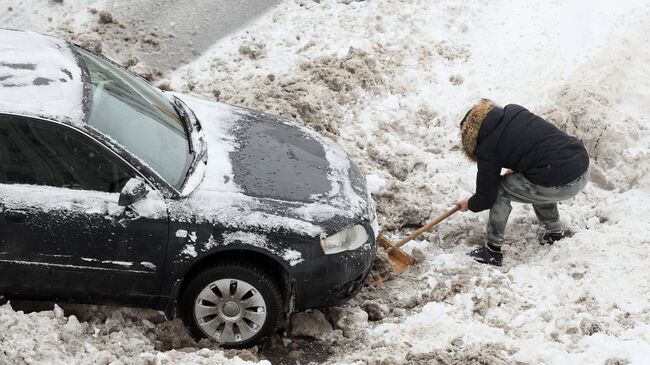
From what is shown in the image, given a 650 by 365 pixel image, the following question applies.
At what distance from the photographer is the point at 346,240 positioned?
525 cm

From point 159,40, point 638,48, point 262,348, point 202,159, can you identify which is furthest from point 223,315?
point 638,48

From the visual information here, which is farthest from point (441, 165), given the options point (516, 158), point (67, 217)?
point (67, 217)

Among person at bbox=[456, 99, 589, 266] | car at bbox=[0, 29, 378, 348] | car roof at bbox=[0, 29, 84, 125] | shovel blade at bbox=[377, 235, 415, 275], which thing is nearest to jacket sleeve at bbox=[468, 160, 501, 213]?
person at bbox=[456, 99, 589, 266]

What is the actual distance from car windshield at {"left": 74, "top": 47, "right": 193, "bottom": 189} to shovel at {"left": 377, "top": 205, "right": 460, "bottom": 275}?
1946 mm

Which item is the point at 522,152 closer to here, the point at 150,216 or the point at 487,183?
the point at 487,183

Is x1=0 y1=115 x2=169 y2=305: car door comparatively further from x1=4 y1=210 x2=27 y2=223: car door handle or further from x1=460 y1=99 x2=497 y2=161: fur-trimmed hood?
x1=460 y1=99 x2=497 y2=161: fur-trimmed hood

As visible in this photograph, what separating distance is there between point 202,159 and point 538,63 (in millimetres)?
5145

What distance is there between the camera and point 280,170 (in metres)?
5.49

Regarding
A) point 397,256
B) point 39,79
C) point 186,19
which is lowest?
point 397,256

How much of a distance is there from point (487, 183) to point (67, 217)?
3164 mm

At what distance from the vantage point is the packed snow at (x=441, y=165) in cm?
512

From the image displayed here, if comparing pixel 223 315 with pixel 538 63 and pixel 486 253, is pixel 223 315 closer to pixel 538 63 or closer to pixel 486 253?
pixel 486 253

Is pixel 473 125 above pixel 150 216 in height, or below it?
above

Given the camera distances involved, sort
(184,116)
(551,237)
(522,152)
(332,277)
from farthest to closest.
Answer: (551,237) → (522,152) → (184,116) → (332,277)
